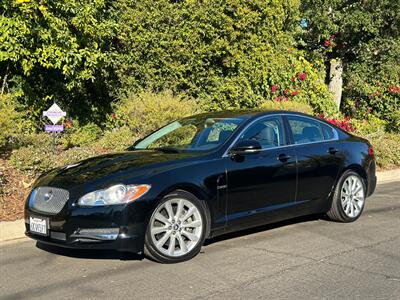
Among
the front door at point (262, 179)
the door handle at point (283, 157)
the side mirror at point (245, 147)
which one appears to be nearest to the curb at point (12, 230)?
the front door at point (262, 179)

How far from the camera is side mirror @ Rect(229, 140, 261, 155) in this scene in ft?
18.8

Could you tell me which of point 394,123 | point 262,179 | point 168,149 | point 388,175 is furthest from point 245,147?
point 394,123

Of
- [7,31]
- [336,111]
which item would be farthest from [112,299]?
[336,111]

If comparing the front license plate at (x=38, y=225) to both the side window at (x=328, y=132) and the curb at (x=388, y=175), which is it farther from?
the curb at (x=388, y=175)

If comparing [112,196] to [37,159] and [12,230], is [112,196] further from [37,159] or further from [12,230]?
[37,159]

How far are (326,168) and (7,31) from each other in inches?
253

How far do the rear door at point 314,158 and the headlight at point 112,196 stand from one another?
87.6 inches

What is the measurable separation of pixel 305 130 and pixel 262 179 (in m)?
1.20

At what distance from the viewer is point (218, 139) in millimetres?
5906

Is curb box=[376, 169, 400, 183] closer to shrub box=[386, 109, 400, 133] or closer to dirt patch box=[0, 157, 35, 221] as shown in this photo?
shrub box=[386, 109, 400, 133]

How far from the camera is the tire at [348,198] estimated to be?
22.6ft

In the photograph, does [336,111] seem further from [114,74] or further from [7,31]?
[7,31]

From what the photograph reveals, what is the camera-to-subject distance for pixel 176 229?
524 cm

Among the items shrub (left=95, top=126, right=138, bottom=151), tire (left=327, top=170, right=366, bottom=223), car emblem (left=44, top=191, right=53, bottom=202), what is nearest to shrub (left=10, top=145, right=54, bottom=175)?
shrub (left=95, top=126, right=138, bottom=151)
